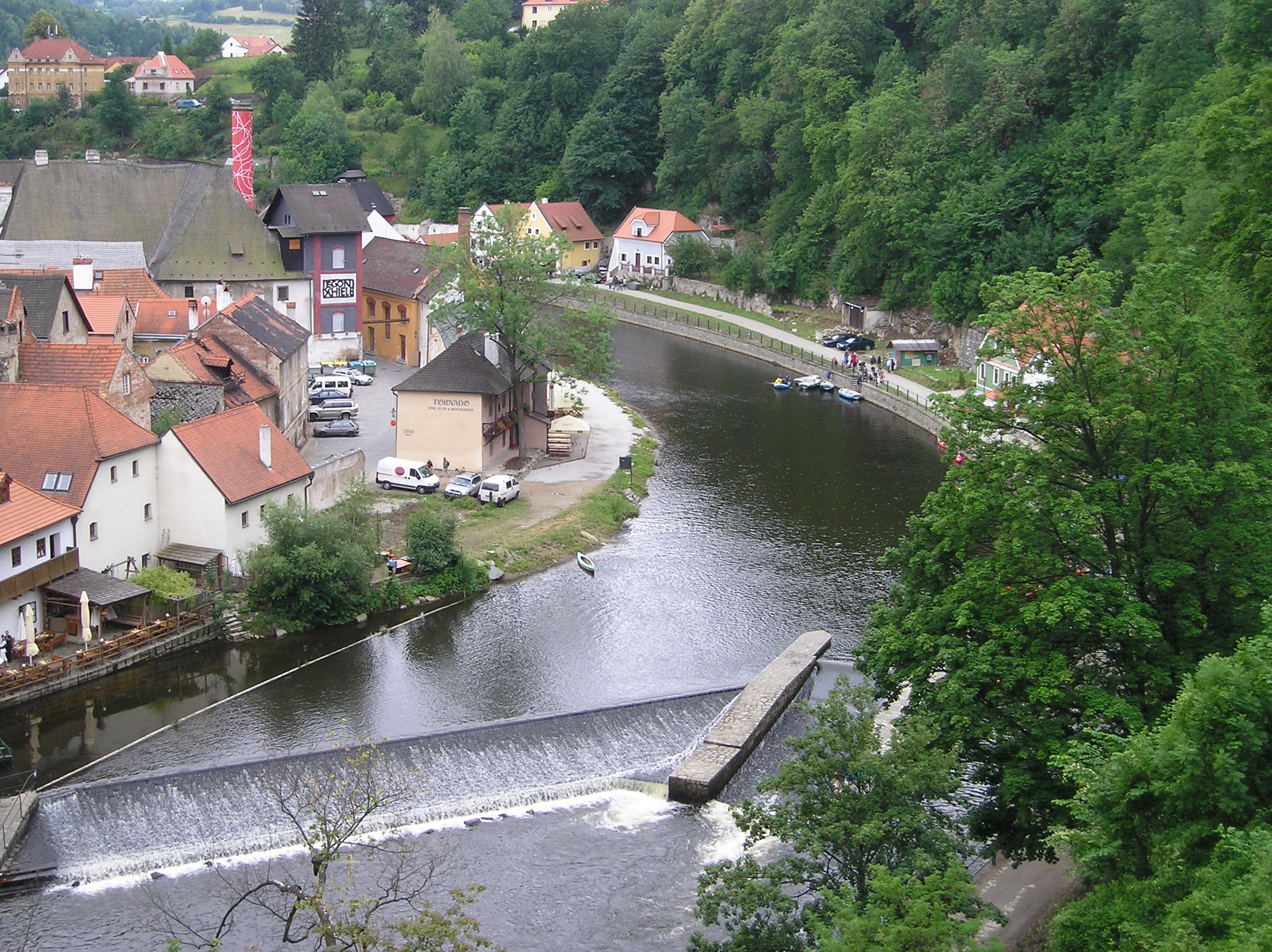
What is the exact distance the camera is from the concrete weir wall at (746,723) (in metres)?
27.7

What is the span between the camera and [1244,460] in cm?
2253

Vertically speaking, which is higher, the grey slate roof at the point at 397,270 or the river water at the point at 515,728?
the grey slate roof at the point at 397,270

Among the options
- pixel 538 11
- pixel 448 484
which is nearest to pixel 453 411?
pixel 448 484

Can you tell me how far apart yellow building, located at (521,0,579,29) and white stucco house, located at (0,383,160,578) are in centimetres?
11945

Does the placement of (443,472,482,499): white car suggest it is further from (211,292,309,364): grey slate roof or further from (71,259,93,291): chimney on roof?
(71,259,93,291): chimney on roof

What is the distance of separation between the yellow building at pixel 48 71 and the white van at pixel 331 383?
105 metres

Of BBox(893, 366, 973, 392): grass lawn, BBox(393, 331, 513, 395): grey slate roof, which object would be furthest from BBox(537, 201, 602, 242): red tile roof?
BBox(393, 331, 513, 395): grey slate roof

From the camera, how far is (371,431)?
52.7m

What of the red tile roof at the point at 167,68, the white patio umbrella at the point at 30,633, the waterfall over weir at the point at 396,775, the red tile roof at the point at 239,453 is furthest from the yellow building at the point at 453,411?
the red tile roof at the point at 167,68

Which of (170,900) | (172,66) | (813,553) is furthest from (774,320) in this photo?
(172,66)

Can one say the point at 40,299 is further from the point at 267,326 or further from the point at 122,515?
A: the point at 122,515

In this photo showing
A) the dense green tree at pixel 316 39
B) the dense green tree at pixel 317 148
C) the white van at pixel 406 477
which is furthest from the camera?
the dense green tree at pixel 316 39

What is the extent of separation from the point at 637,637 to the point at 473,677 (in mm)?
4783

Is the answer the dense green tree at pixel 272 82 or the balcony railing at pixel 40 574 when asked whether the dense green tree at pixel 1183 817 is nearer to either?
the balcony railing at pixel 40 574
